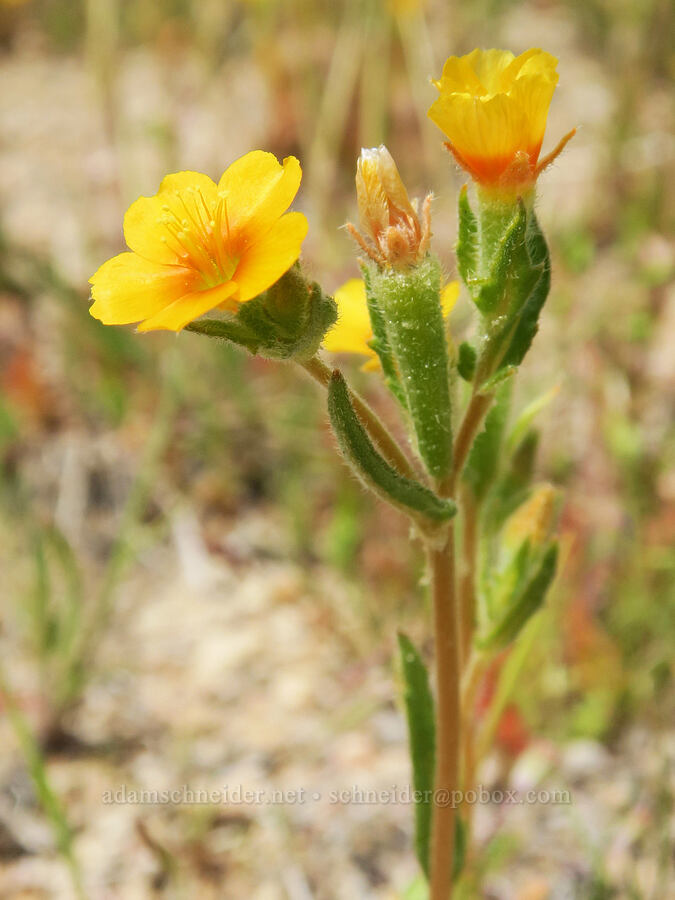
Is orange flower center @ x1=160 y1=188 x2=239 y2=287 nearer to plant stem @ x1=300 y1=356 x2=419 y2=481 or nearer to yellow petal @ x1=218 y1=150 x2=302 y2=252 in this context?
yellow petal @ x1=218 y1=150 x2=302 y2=252

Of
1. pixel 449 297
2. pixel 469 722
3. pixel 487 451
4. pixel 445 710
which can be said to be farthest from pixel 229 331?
pixel 469 722

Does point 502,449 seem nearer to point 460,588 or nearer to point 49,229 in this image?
point 460,588

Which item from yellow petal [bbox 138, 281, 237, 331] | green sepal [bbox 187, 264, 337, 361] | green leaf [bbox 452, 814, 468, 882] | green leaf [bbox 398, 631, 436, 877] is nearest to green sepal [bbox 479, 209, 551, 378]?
green sepal [bbox 187, 264, 337, 361]

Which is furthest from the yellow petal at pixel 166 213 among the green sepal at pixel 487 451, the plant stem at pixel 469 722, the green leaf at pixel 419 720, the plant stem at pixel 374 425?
the plant stem at pixel 469 722

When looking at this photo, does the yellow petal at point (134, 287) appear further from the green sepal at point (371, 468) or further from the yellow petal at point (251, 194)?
the green sepal at point (371, 468)

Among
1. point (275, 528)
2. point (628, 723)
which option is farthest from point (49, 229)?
point (628, 723)

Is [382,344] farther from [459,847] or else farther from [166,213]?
[459,847]

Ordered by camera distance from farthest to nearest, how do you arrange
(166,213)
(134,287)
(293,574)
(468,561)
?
(293,574) → (468,561) → (166,213) → (134,287)
